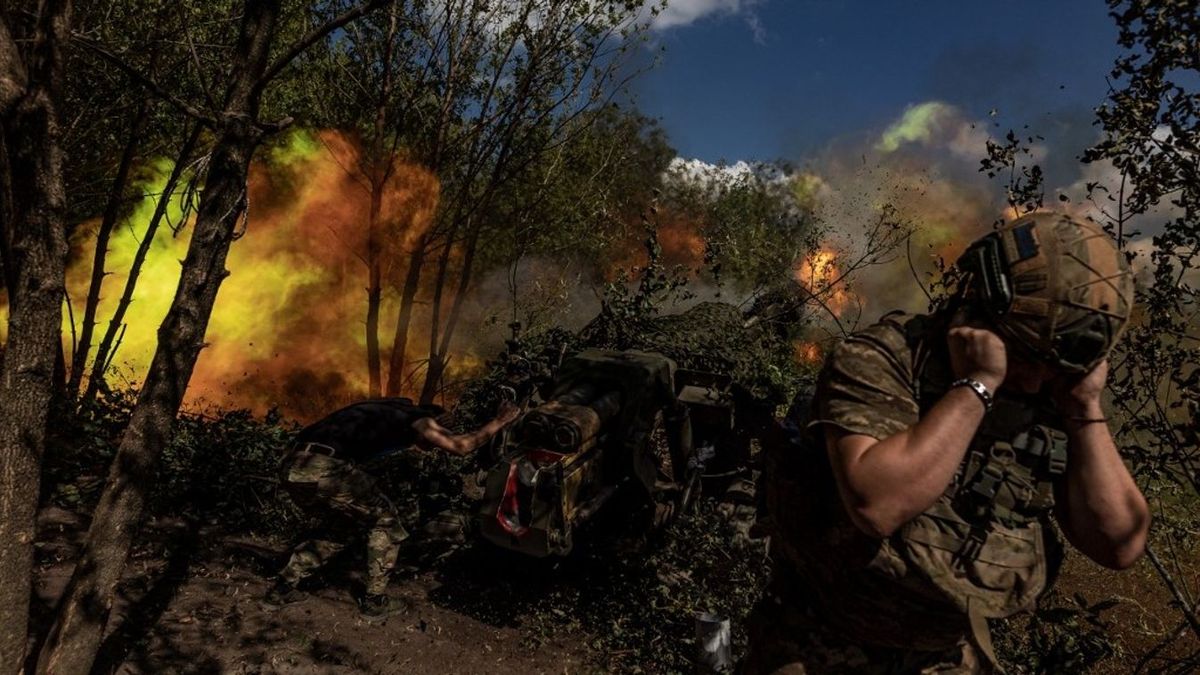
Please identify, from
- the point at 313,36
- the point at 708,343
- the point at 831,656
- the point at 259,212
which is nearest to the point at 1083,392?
the point at 831,656

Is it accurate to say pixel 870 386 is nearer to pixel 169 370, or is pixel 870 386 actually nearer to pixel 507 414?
pixel 169 370

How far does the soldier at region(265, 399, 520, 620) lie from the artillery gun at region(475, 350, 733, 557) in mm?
533

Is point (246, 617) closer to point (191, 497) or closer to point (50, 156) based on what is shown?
point (191, 497)

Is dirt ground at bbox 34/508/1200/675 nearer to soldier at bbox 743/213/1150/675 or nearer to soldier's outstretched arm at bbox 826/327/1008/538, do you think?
soldier at bbox 743/213/1150/675

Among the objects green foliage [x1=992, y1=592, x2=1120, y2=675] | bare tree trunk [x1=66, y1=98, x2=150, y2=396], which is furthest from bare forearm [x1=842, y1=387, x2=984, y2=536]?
bare tree trunk [x1=66, y1=98, x2=150, y2=396]

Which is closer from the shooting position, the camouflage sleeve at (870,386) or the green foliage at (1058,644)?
the camouflage sleeve at (870,386)

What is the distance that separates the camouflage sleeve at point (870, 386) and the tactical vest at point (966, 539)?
0.03m

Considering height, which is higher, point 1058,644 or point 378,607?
point 378,607

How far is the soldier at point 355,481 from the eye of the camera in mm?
5617

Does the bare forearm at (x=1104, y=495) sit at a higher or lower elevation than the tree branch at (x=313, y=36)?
lower

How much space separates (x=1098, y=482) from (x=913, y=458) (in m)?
0.72

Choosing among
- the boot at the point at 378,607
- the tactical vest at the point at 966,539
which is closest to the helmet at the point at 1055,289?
the tactical vest at the point at 966,539

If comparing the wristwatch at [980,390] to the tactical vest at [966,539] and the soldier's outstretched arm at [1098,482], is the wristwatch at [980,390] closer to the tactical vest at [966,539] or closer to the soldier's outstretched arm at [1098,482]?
the tactical vest at [966,539]

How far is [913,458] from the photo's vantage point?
69.8 inches
